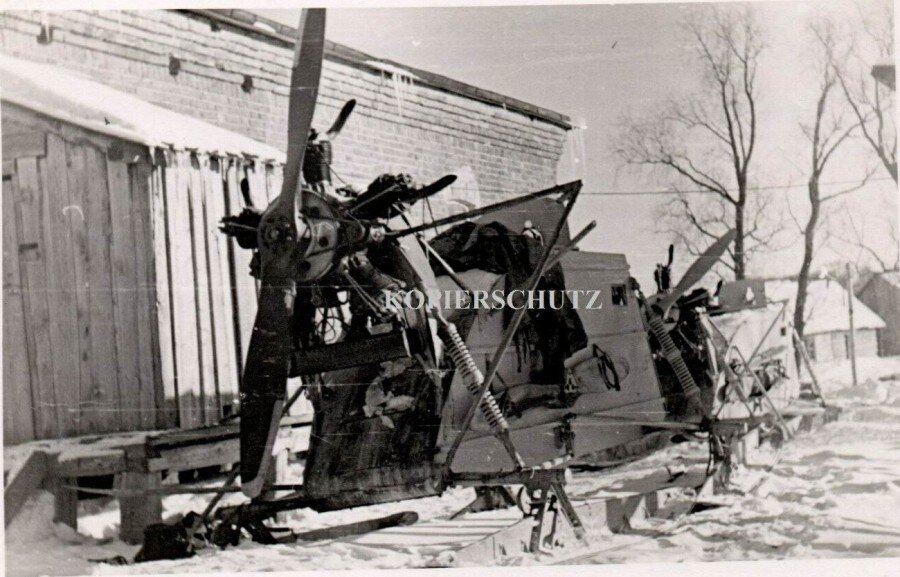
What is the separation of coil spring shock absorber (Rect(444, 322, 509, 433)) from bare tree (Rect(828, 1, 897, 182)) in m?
3.23

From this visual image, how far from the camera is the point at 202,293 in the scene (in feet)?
19.7

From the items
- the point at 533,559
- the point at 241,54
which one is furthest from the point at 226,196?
the point at 533,559

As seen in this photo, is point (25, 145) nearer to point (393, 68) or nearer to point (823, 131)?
point (393, 68)

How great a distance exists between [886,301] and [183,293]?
496 cm

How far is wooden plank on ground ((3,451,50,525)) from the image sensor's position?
16.9 ft

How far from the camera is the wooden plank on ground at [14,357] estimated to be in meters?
5.24

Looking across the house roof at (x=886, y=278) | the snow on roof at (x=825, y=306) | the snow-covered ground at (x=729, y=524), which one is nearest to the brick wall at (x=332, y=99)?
the snow on roof at (x=825, y=306)

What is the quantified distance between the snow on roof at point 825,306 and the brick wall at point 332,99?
198cm

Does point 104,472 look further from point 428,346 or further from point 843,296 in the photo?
point 843,296

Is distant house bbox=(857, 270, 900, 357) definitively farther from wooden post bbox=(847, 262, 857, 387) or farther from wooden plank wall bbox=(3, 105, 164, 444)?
wooden plank wall bbox=(3, 105, 164, 444)

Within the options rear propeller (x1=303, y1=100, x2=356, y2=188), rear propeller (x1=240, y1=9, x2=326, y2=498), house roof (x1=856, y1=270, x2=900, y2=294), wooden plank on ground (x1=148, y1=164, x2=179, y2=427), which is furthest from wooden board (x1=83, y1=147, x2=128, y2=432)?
house roof (x1=856, y1=270, x2=900, y2=294)

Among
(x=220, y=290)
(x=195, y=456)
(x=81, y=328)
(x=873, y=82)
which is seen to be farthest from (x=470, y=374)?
(x=873, y=82)

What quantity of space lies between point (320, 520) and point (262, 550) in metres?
0.67

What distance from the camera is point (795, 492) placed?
595cm
